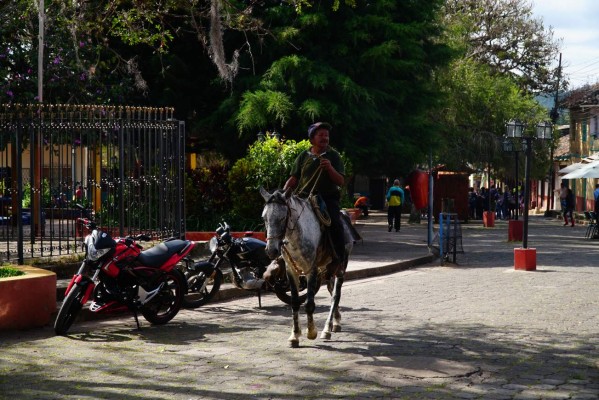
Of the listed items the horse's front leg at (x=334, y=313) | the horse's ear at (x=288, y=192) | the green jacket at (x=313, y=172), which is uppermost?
the green jacket at (x=313, y=172)

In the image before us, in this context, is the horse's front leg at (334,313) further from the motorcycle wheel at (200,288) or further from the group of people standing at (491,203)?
the group of people standing at (491,203)

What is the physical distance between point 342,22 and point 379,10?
1.08 m

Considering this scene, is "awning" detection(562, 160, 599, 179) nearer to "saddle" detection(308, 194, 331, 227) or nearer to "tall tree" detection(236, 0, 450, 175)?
"tall tree" detection(236, 0, 450, 175)

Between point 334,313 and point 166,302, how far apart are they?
2.17m

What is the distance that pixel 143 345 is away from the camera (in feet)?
33.4

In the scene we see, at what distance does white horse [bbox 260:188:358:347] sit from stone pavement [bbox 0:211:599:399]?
33 centimetres

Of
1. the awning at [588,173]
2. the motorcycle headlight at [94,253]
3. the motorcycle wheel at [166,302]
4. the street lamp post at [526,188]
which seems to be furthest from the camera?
the awning at [588,173]

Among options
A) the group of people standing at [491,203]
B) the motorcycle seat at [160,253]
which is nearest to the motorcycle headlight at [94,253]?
the motorcycle seat at [160,253]

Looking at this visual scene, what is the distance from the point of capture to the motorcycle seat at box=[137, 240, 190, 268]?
38.6 feet

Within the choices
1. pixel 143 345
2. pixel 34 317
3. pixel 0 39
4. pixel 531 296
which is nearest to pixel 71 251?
pixel 34 317

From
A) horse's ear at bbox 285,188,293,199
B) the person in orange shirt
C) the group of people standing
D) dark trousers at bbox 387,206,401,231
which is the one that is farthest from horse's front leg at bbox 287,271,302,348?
the group of people standing

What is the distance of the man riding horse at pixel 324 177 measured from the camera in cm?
1034

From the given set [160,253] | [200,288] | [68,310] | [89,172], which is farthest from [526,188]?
[68,310]

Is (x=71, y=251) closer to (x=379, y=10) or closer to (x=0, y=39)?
(x=0, y=39)
